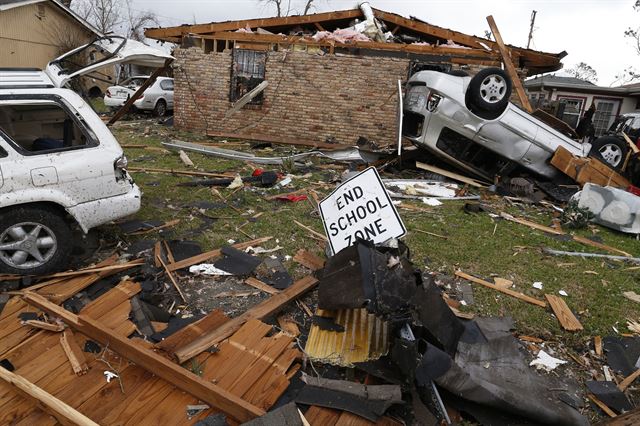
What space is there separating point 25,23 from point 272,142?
19261 millimetres

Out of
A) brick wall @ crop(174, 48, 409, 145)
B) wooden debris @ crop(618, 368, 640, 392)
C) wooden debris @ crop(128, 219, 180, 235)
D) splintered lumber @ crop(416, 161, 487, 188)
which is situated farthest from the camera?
brick wall @ crop(174, 48, 409, 145)

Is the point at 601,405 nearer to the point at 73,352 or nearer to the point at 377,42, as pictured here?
the point at 73,352

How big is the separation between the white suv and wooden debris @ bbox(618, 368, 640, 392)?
204 inches

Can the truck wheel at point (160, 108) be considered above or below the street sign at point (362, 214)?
below

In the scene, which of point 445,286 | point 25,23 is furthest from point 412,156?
point 25,23

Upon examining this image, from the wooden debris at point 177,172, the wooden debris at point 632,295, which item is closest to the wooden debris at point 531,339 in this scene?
the wooden debris at point 632,295

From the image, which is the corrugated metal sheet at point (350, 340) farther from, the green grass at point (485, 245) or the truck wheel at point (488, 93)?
the truck wheel at point (488, 93)

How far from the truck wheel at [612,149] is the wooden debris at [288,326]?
29.0 feet

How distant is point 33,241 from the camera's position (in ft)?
13.4

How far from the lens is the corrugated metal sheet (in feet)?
10.5

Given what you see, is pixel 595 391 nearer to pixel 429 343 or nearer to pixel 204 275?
pixel 429 343

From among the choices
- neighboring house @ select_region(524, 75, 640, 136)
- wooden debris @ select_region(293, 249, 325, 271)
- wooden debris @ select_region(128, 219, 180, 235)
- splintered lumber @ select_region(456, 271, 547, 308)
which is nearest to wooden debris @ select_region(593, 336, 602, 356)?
splintered lumber @ select_region(456, 271, 547, 308)

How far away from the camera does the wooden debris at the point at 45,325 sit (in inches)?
136

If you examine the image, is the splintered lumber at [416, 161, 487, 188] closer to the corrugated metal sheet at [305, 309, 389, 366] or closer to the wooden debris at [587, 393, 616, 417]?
the wooden debris at [587, 393, 616, 417]
